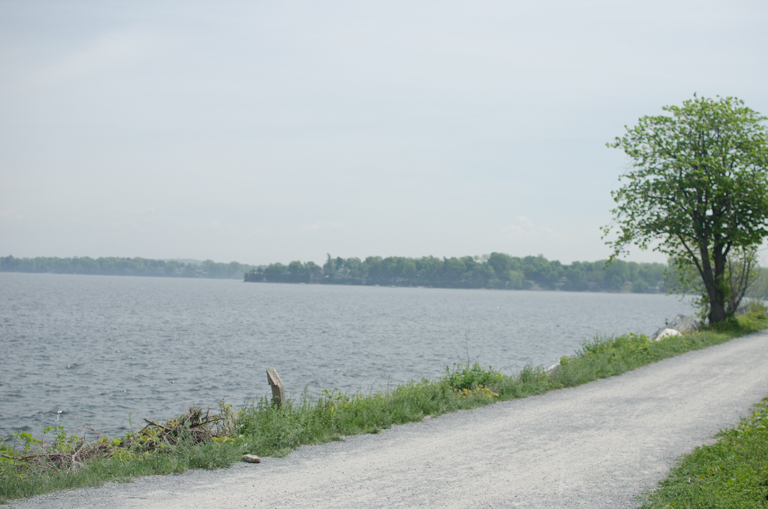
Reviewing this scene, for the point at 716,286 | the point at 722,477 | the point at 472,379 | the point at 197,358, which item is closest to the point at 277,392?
the point at 472,379

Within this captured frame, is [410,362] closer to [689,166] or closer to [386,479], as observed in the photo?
[689,166]

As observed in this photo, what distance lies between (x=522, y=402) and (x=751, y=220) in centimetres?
1941

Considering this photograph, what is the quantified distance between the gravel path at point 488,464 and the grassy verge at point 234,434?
30 cm

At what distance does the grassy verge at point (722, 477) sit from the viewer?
579 cm

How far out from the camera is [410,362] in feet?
87.1

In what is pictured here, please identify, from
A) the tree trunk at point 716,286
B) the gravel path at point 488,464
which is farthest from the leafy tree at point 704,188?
the gravel path at point 488,464

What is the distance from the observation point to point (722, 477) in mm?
6461

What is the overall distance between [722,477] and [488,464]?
2.82 meters

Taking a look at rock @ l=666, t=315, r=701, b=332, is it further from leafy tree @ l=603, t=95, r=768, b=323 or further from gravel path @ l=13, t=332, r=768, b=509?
gravel path @ l=13, t=332, r=768, b=509

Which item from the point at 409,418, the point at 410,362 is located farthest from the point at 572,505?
the point at 410,362

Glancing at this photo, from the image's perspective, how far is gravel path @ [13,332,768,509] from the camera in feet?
20.5

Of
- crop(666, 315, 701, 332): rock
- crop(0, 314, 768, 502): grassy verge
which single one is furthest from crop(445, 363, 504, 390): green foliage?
crop(666, 315, 701, 332): rock

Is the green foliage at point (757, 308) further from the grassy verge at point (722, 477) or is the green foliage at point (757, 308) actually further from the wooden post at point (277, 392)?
the wooden post at point (277, 392)

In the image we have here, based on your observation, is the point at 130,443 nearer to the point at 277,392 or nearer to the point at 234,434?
the point at 234,434
